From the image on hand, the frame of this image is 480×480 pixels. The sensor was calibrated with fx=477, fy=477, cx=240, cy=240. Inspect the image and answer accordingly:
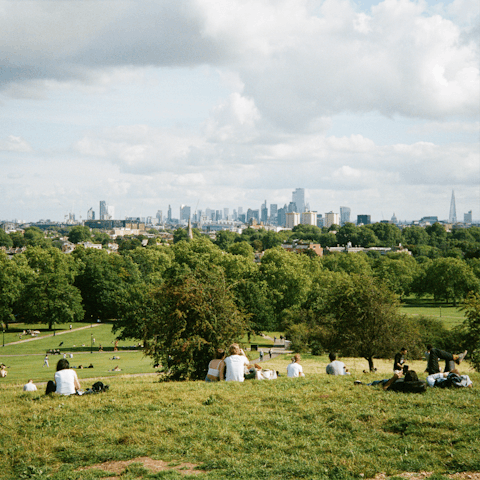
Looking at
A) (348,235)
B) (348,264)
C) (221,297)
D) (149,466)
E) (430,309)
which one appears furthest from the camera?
(348,235)

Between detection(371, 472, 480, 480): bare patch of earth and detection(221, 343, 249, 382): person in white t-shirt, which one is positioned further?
detection(221, 343, 249, 382): person in white t-shirt

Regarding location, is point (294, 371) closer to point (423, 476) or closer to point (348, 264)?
point (423, 476)

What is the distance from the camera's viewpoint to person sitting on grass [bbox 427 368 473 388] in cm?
1266

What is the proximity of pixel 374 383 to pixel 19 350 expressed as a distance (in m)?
43.8

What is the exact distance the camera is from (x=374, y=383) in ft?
43.1

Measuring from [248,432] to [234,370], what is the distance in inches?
173

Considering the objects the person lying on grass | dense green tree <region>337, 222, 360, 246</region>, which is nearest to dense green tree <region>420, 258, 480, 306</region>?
the person lying on grass

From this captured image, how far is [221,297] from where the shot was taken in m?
19.6

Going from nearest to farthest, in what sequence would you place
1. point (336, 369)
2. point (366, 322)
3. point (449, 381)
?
point (449, 381)
point (336, 369)
point (366, 322)

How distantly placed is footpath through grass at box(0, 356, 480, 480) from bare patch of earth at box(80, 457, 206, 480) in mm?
115

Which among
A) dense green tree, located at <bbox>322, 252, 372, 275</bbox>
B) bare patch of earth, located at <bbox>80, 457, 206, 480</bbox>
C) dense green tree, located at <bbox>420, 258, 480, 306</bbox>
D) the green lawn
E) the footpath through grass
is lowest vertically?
the green lawn

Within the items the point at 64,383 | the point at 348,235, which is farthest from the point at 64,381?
the point at 348,235

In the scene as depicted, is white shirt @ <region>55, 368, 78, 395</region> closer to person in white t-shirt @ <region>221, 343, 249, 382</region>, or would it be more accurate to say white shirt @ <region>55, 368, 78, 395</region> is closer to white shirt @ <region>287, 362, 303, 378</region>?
person in white t-shirt @ <region>221, 343, 249, 382</region>

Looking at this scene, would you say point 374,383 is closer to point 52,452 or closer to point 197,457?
point 197,457
